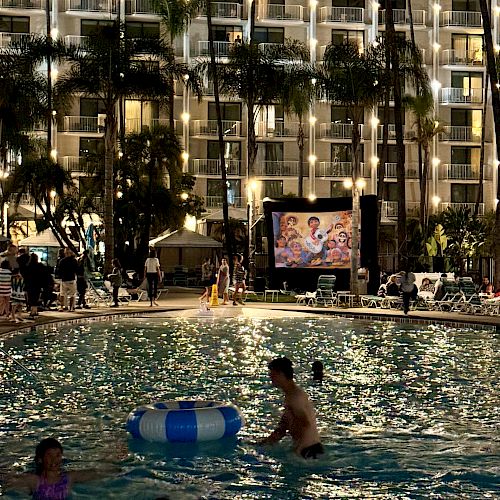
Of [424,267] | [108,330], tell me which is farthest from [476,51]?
[108,330]

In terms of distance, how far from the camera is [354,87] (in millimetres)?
34219

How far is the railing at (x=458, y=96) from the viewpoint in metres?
62.8

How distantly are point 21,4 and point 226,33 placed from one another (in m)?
12.2

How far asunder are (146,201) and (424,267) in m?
14.4

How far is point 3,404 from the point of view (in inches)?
525

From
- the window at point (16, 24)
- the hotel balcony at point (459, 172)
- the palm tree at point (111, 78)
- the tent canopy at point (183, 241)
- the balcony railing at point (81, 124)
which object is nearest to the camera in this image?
the palm tree at point (111, 78)

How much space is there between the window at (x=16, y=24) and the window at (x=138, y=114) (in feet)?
24.3

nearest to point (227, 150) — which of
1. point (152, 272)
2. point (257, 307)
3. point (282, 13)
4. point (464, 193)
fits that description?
point (282, 13)

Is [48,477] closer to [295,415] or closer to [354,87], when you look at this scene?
[295,415]

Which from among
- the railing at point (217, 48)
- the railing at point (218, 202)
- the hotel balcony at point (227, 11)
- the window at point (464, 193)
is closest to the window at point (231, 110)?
the railing at point (217, 48)

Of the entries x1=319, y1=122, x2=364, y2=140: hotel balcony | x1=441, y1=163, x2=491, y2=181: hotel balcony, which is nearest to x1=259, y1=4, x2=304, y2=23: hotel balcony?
x1=319, y1=122, x2=364, y2=140: hotel balcony

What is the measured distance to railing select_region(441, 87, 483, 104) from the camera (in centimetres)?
6284

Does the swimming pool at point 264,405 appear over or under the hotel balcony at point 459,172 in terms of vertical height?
under

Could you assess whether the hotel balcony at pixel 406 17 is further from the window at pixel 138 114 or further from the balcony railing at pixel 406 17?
the window at pixel 138 114
